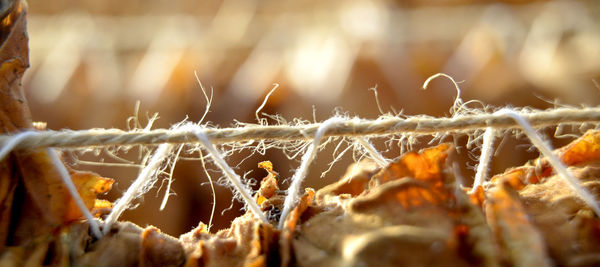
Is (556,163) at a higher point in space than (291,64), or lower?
lower

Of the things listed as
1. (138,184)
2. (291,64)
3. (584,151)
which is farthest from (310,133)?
(291,64)

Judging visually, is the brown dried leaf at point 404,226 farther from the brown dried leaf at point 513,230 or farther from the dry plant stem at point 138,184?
the dry plant stem at point 138,184

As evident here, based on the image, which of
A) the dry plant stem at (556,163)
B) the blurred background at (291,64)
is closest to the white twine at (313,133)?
the dry plant stem at (556,163)

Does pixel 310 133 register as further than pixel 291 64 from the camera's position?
No

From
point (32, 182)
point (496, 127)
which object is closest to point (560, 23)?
point (496, 127)

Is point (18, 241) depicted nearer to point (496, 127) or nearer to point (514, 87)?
point (496, 127)

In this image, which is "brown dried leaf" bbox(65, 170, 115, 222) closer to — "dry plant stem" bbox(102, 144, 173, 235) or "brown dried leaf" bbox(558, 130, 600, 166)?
"dry plant stem" bbox(102, 144, 173, 235)

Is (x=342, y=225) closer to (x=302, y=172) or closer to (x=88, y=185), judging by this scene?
(x=302, y=172)
